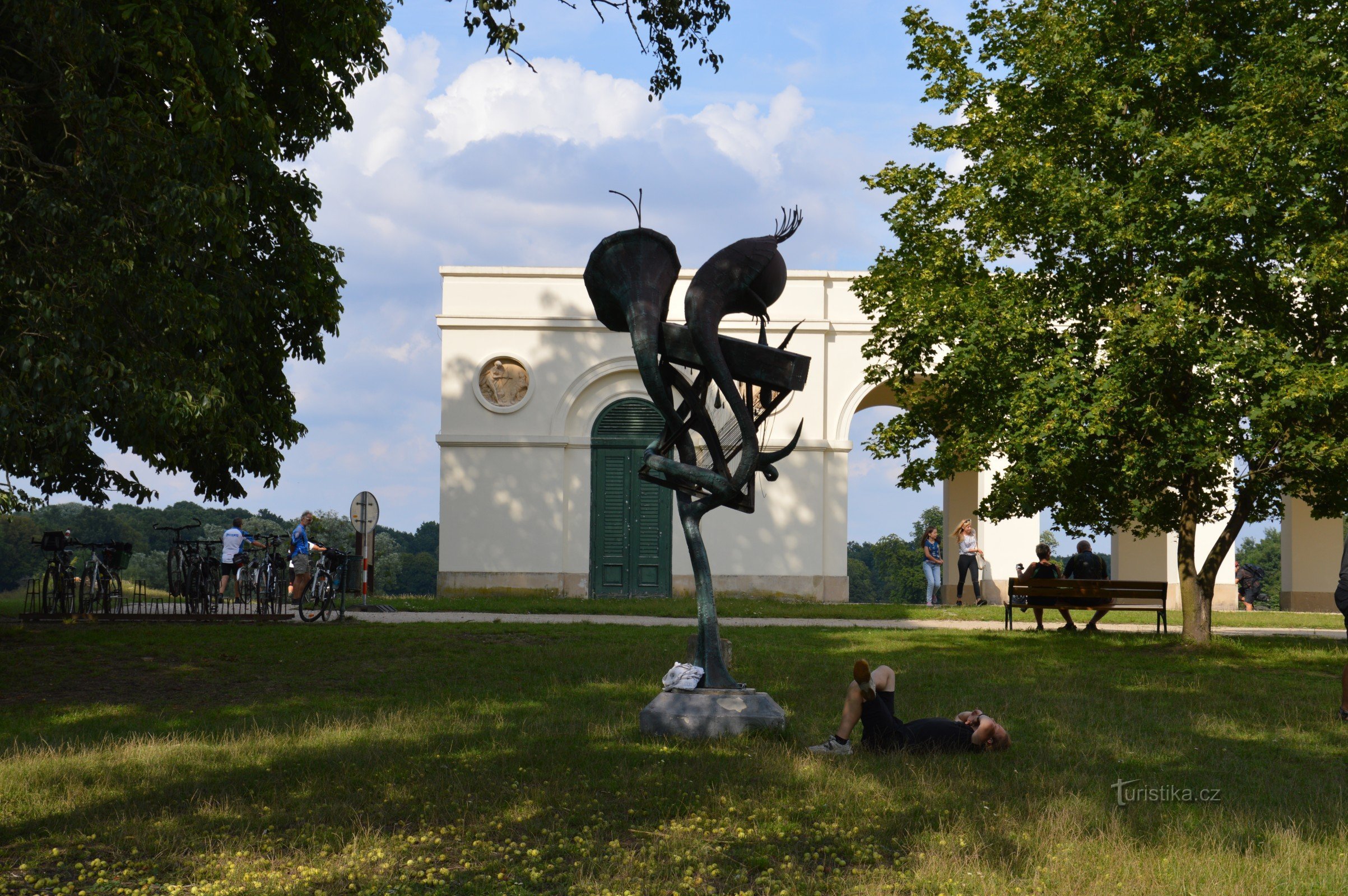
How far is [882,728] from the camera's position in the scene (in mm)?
7516

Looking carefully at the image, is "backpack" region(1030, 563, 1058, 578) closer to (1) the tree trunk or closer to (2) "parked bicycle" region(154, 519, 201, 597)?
(1) the tree trunk

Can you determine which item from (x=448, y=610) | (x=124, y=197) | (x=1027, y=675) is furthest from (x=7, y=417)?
(x=448, y=610)

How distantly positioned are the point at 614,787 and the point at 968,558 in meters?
19.2

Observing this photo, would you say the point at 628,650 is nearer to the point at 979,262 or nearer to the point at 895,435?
the point at 895,435

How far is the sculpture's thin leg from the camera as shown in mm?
8359

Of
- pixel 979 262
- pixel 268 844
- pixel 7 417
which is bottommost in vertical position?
pixel 268 844

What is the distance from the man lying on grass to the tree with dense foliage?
17.7ft

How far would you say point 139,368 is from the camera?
338 inches

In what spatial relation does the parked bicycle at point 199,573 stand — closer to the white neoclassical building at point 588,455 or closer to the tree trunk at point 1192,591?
the white neoclassical building at point 588,455

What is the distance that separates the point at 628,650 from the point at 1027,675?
4.42 m

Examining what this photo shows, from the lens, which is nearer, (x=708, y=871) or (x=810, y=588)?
(x=708, y=871)

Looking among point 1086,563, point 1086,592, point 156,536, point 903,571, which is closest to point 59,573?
point 1086,592

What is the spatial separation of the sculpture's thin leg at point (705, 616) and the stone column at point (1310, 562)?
2262 cm

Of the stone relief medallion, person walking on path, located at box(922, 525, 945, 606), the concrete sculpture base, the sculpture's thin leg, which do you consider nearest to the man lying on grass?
the concrete sculpture base
